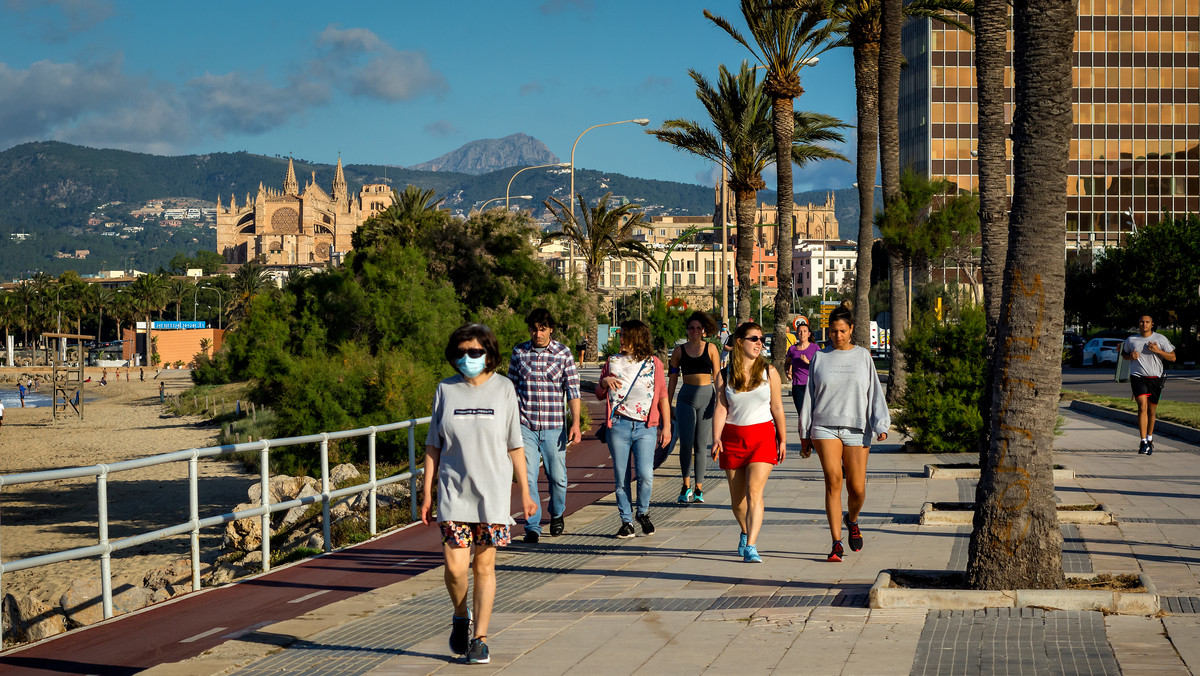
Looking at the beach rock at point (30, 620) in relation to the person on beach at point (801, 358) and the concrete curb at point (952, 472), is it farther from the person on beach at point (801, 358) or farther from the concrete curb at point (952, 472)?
the concrete curb at point (952, 472)

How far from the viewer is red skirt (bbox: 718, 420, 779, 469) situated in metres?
8.16

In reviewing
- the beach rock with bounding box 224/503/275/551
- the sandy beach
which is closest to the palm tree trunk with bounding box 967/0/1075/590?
the sandy beach

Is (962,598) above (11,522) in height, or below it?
above

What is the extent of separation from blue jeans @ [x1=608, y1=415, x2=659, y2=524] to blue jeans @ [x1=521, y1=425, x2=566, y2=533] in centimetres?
45

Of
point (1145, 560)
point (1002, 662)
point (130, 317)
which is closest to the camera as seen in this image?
point (1002, 662)

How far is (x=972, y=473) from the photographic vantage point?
12734 mm

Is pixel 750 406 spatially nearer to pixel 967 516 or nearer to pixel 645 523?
pixel 645 523

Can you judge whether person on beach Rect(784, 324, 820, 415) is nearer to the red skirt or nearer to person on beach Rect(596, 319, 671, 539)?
person on beach Rect(596, 319, 671, 539)

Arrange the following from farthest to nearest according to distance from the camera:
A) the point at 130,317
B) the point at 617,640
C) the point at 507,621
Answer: the point at 130,317 < the point at 507,621 < the point at 617,640

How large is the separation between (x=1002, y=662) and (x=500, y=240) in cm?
3208

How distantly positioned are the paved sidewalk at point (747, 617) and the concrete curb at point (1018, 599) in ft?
0.23

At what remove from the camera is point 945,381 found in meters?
15.0

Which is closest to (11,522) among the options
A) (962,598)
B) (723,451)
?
(723,451)

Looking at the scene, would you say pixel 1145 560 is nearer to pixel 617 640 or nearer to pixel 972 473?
pixel 617 640
